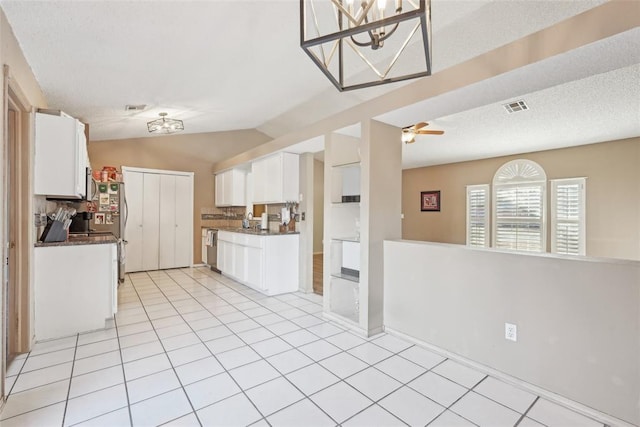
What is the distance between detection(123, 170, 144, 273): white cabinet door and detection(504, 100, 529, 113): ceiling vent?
629 centimetres

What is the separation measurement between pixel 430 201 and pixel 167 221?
6.11 metres

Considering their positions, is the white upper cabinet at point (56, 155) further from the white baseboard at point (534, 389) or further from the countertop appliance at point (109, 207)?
the white baseboard at point (534, 389)

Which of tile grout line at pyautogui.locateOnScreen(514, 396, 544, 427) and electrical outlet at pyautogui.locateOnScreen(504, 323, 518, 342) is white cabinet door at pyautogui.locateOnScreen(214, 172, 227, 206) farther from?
tile grout line at pyautogui.locateOnScreen(514, 396, 544, 427)

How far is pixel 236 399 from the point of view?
1.88 meters

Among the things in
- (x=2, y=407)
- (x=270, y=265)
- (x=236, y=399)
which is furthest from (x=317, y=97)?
(x=2, y=407)

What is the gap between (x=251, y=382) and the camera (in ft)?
6.81

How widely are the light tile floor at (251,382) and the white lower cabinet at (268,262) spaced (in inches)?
42.5

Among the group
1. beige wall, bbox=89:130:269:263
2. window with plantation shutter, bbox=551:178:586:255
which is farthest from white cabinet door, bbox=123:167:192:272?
window with plantation shutter, bbox=551:178:586:255

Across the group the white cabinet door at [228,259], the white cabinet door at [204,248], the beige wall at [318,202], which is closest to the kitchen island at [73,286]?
the white cabinet door at [228,259]

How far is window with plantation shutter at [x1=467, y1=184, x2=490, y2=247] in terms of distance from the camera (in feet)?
20.7

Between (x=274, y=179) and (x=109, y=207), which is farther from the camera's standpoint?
(x=109, y=207)

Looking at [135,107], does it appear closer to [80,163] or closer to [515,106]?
[80,163]

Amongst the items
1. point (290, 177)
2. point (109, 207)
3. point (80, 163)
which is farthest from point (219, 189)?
point (80, 163)

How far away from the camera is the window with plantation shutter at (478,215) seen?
6305mm
